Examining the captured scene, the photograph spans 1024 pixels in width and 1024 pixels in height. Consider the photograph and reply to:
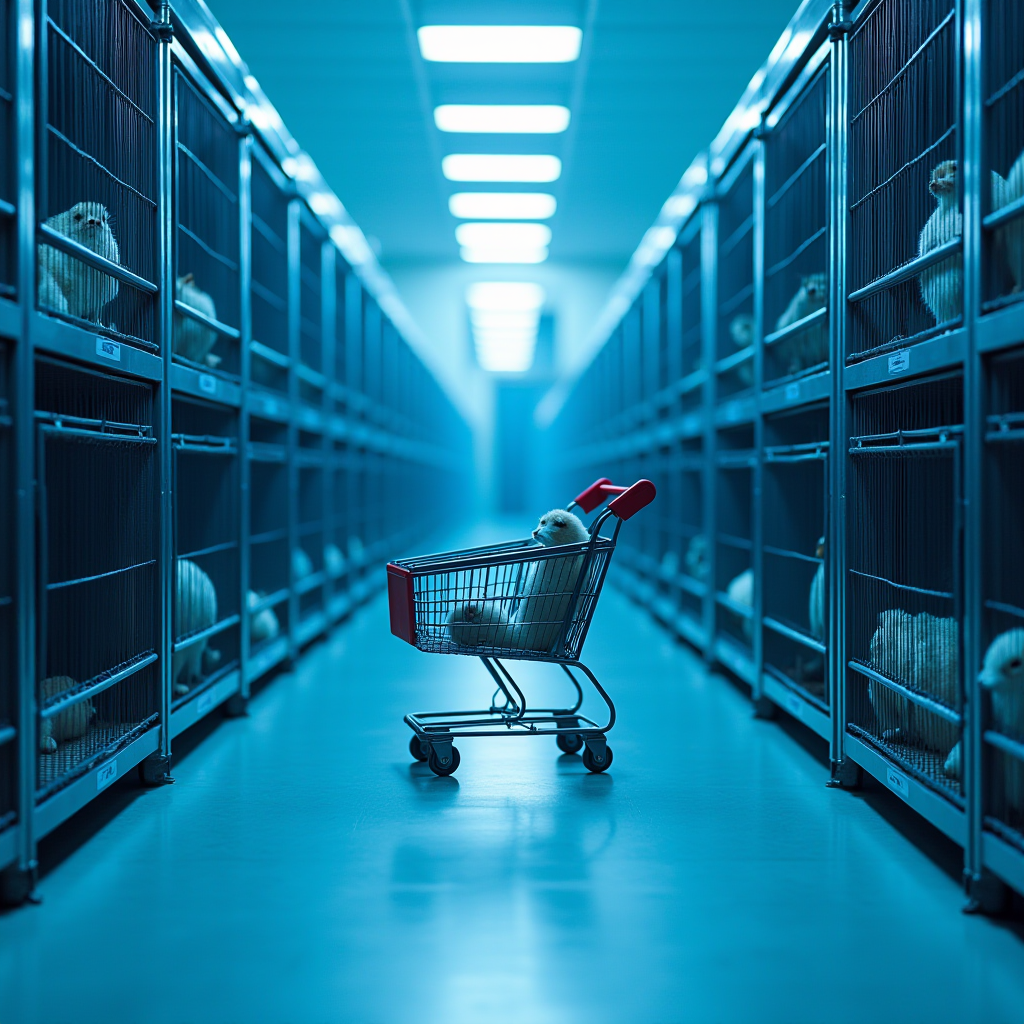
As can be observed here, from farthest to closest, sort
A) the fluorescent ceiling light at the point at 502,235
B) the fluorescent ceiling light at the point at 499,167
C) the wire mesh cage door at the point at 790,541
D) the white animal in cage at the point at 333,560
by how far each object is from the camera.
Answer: the fluorescent ceiling light at the point at 502,235 → the fluorescent ceiling light at the point at 499,167 → the white animal in cage at the point at 333,560 → the wire mesh cage door at the point at 790,541

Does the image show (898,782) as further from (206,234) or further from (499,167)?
(499,167)

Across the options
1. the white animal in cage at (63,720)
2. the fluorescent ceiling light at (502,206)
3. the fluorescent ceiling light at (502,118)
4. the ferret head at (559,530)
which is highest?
the fluorescent ceiling light at (502,206)

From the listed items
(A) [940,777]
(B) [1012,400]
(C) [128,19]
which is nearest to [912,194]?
(B) [1012,400]

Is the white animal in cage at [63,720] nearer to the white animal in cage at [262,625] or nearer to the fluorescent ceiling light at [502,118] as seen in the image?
the white animal in cage at [262,625]

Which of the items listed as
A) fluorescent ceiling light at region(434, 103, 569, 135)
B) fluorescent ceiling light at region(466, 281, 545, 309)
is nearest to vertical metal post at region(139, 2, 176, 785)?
fluorescent ceiling light at region(434, 103, 569, 135)

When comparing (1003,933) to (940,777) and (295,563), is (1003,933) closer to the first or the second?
(940,777)

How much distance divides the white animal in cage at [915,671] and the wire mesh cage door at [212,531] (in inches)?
106

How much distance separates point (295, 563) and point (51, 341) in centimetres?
418

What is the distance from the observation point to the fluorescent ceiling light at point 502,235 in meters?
19.5

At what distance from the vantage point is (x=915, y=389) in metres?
3.61

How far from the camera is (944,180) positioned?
3256 mm

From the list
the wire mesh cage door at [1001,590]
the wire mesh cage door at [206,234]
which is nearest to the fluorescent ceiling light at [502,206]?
the wire mesh cage door at [206,234]

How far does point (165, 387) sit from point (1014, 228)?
9.11 ft

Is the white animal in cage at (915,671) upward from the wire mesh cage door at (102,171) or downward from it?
downward
